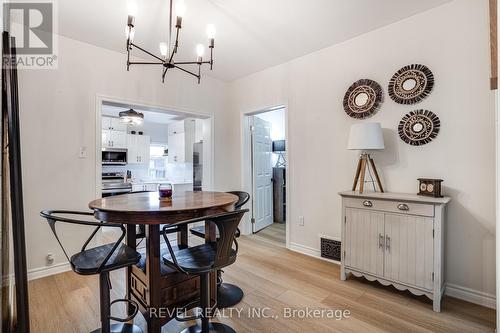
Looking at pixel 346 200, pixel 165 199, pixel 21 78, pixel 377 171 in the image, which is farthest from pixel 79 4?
pixel 377 171

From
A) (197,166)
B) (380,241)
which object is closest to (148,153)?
(197,166)

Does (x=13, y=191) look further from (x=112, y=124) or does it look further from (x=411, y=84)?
(x=112, y=124)

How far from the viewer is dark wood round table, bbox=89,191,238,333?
4.69 ft

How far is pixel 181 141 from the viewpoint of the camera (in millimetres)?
6211

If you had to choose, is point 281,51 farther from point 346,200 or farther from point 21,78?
point 21,78

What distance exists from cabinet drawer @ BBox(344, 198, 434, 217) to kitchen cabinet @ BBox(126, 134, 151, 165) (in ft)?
17.6

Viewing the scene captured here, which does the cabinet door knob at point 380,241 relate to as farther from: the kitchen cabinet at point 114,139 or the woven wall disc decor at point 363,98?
the kitchen cabinet at point 114,139

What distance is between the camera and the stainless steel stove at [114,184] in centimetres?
538

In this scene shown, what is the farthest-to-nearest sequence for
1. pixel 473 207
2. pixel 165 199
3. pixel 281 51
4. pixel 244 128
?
pixel 244 128 → pixel 281 51 → pixel 473 207 → pixel 165 199

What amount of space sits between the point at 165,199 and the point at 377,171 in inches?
85.9

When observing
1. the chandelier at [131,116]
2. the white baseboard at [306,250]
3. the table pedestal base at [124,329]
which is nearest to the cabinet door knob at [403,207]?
the white baseboard at [306,250]

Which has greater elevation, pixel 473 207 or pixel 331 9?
pixel 331 9

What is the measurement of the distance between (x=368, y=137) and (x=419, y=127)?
0.47 metres

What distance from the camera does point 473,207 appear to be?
6.66 feet
